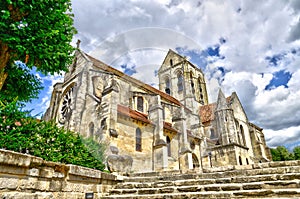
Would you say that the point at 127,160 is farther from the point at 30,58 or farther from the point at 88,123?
the point at 88,123

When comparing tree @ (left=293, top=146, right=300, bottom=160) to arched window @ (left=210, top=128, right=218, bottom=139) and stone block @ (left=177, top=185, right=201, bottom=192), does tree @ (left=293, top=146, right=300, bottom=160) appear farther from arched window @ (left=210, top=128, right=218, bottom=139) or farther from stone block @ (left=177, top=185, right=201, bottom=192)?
stone block @ (left=177, top=185, right=201, bottom=192)

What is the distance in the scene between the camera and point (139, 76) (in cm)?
1271

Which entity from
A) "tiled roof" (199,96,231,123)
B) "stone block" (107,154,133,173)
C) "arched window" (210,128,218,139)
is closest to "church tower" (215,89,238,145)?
"arched window" (210,128,218,139)

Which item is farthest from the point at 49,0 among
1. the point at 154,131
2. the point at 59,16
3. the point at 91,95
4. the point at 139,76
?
the point at 154,131

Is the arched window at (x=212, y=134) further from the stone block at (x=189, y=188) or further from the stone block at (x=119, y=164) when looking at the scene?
the stone block at (x=189, y=188)

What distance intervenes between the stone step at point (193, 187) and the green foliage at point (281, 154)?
44.1 m

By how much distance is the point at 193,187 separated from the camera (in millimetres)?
4844

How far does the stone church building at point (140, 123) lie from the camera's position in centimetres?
1386

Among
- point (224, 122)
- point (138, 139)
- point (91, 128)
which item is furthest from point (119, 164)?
point (224, 122)

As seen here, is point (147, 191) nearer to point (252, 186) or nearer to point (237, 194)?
point (237, 194)

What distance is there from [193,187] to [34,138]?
4078 millimetres

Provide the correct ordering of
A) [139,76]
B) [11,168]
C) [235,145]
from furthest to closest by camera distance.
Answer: [235,145] → [139,76] → [11,168]

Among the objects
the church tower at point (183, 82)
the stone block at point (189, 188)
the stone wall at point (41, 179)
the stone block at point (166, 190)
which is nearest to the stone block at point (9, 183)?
the stone wall at point (41, 179)

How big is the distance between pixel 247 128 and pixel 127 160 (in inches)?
974
